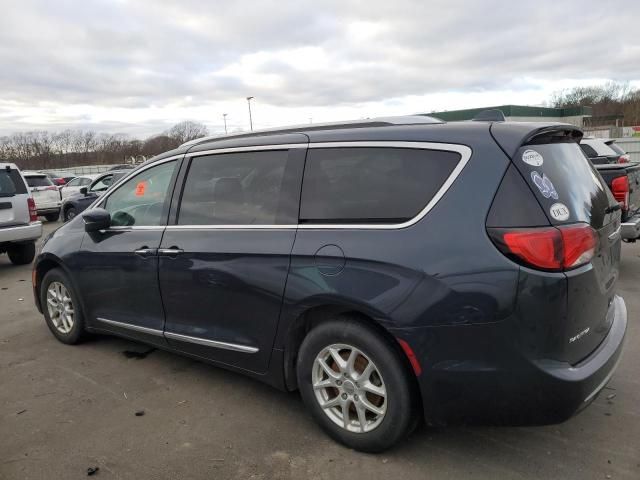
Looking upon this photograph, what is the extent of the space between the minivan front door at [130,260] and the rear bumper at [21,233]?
499 centimetres

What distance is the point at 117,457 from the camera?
2.94 meters

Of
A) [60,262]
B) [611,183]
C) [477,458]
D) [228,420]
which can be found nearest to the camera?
[477,458]

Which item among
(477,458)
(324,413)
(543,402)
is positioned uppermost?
(543,402)

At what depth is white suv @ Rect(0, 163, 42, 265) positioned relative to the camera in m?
8.44

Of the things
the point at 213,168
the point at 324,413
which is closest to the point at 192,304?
the point at 213,168

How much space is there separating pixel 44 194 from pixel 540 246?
18.1 metres

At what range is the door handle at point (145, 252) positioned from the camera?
12.3 feet

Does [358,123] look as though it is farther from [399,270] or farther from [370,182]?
[399,270]

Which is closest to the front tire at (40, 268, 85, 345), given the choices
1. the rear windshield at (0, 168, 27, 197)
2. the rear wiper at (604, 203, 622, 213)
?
the rear wiper at (604, 203, 622, 213)

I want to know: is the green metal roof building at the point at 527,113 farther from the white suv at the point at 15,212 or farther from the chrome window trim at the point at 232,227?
the chrome window trim at the point at 232,227

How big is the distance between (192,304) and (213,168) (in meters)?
0.96

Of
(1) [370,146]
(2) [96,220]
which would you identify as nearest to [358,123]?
(1) [370,146]

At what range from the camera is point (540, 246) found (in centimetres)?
230

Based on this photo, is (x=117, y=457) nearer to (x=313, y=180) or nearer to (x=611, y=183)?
(x=313, y=180)
